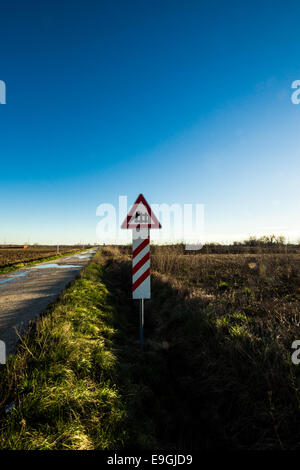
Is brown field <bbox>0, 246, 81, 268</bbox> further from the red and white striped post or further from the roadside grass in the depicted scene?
the roadside grass

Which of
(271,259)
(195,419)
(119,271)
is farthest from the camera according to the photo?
(119,271)

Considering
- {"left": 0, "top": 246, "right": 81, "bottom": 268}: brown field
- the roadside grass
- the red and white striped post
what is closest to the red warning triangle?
the red and white striped post

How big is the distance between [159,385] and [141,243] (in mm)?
2389

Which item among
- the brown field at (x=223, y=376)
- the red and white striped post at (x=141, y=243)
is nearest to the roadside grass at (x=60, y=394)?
the brown field at (x=223, y=376)

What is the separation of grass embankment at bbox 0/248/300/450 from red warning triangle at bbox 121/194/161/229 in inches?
80.3

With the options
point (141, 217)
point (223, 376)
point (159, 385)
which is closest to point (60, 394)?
point (159, 385)

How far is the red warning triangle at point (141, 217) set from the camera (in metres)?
4.45

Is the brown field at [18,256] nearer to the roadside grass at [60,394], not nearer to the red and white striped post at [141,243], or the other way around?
the red and white striped post at [141,243]

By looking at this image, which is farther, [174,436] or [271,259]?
[271,259]

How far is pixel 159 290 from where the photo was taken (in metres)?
7.43

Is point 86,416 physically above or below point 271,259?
below

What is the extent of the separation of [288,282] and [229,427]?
6.36 metres
